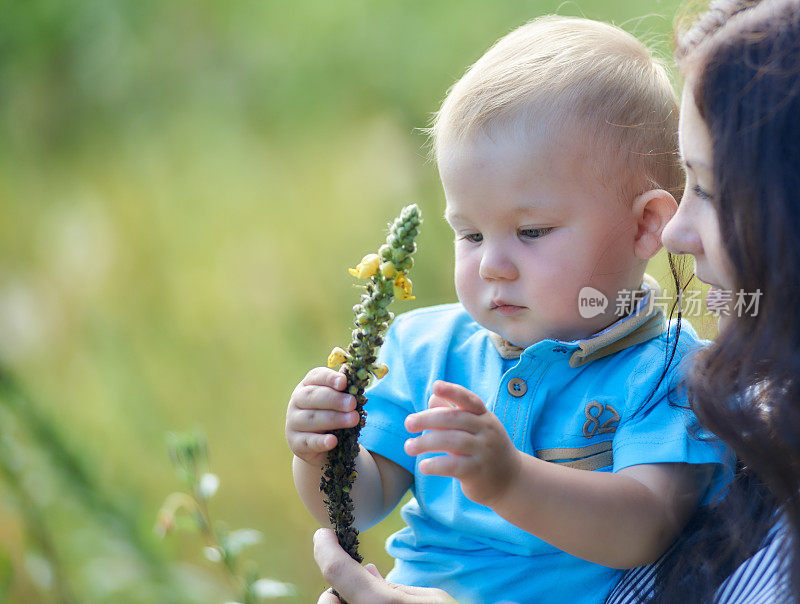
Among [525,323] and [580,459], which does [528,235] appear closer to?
[525,323]

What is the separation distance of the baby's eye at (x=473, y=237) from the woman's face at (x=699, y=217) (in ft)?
0.81

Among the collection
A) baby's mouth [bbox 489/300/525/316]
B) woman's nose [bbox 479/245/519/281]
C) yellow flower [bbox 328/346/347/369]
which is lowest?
yellow flower [bbox 328/346/347/369]

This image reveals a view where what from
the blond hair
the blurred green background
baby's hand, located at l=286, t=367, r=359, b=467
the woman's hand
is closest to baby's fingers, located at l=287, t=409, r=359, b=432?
baby's hand, located at l=286, t=367, r=359, b=467

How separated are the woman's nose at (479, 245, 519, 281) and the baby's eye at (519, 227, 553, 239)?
0.03m

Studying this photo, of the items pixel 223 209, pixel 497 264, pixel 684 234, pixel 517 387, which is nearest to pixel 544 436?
pixel 517 387

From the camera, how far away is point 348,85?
1.89 meters

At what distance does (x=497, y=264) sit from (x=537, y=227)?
0.06 m

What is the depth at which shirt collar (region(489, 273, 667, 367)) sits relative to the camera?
3.14 ft

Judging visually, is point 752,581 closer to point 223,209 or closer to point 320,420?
point 320,420

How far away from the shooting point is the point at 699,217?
2.51 feet

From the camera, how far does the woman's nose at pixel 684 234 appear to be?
0.77 m

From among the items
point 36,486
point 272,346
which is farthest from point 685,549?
point 272,346

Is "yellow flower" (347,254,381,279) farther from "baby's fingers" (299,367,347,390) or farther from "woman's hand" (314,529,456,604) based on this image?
"woman's hand" (314,529,456,604)

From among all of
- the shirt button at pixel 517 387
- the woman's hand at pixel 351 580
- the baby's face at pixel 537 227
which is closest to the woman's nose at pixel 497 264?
the baby's face at pixel 537 227
